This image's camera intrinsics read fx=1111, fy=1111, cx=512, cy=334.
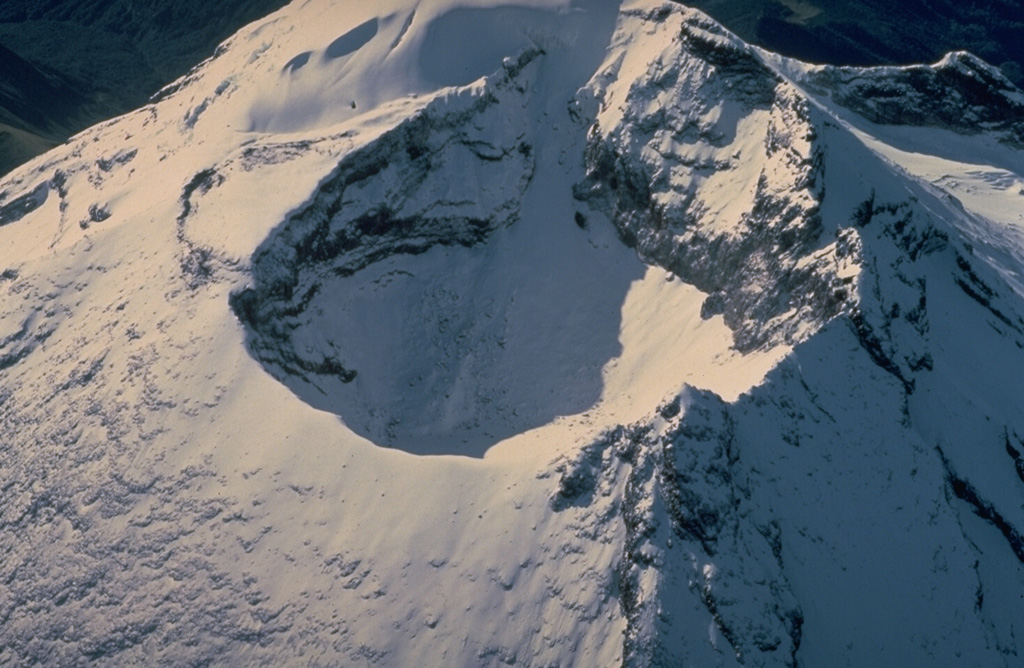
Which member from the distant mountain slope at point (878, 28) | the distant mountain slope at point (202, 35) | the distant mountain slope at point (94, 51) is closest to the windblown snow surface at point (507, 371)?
the distant mountain slope at point (94, 51)

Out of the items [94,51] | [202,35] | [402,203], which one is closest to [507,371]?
[402,203]

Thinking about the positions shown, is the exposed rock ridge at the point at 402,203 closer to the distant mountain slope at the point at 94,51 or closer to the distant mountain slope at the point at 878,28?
the distant mountain slope at the point at 94,51

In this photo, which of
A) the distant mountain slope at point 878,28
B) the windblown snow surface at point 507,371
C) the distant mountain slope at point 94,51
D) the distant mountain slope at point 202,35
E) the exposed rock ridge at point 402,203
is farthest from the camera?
the distant mountain slope at point 878,28

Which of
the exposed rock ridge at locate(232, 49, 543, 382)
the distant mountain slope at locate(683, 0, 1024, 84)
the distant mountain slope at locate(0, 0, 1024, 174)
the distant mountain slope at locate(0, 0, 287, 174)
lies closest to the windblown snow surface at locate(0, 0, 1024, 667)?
the exposed rock ridge at locate(232, 49, 543, 382)

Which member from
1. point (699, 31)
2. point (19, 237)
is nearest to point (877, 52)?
point (699, 31)

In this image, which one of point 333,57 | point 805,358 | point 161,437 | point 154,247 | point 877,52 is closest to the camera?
point 805,358

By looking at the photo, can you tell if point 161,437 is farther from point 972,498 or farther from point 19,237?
point 972,498

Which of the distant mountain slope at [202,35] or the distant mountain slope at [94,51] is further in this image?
the distant mountain slope at [202,35]

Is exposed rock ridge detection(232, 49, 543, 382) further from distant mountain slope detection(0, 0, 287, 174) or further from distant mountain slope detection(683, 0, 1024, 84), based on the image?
distant mountain slope detection(683, 0, 1024, 84)
